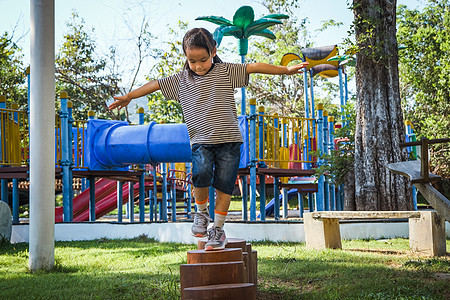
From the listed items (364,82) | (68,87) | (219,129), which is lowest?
(219,129)

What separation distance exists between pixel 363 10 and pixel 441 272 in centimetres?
547

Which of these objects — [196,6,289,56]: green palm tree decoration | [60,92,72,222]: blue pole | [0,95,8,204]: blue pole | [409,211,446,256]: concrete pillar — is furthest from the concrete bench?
[196,6,289,56]: green palm tree decoration

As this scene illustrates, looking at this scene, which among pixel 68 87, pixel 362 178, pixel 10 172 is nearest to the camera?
pixel 362 178

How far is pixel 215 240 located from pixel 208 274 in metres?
0.45

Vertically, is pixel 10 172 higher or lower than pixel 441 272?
higher

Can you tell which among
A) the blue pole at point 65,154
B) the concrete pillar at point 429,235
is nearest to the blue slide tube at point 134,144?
the blue pole at point 65,154

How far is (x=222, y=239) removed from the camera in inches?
143

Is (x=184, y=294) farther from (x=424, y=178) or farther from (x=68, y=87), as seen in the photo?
(x=68, y=87)

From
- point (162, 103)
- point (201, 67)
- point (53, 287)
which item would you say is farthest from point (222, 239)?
point (162, 103)

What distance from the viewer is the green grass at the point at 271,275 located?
412cm

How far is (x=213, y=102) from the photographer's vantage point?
3832 millimetres

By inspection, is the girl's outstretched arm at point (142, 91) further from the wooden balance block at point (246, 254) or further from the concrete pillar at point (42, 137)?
the concrete pillar at point (42, 137)

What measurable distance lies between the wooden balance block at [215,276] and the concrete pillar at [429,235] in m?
3.37

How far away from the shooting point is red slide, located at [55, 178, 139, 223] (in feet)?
46.9
